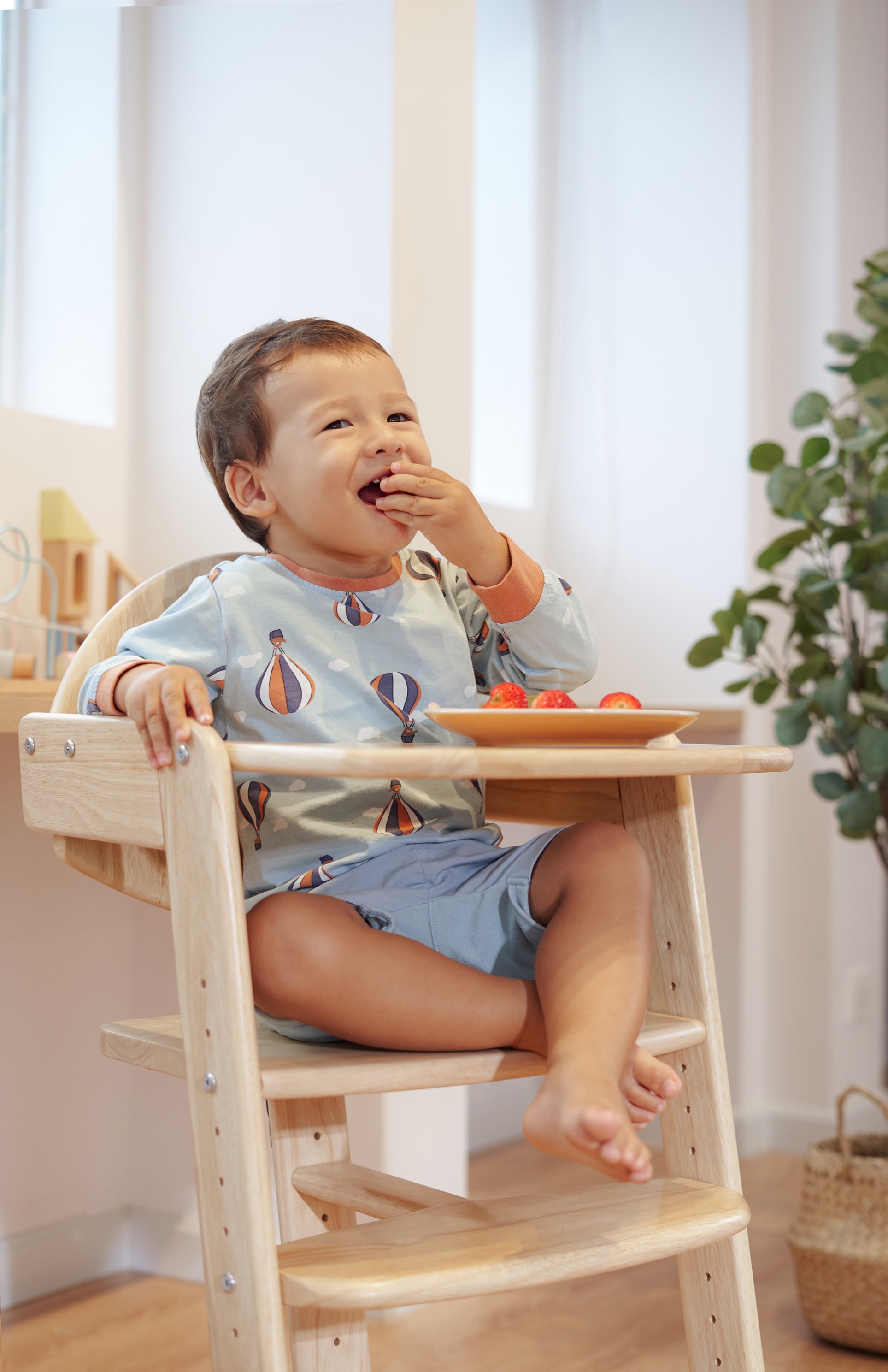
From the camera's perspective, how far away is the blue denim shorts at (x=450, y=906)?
917 mm

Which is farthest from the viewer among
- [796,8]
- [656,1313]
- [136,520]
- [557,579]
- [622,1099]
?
[796,8]

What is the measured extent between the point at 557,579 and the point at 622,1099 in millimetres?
451

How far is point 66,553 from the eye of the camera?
1452 mm

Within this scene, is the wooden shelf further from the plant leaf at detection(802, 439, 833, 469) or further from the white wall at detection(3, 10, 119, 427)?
the plant leaf at detection(802, 439, 833, 469)

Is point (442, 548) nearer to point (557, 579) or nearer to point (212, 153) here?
point (557, 579)

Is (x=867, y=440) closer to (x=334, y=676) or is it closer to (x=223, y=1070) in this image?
(x=334, y=676)

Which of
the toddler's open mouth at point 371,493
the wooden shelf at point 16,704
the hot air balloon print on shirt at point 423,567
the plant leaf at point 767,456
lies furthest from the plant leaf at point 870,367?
the wooden shelf at point 16,704

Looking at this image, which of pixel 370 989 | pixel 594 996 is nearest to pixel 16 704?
pixel 370 989

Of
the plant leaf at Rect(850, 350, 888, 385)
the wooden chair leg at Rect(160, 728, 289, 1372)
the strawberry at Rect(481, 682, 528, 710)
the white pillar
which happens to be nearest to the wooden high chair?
the wooden chair leg at Rect(160, 728, 289, 1372)

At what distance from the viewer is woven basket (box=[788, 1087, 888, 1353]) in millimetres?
1430

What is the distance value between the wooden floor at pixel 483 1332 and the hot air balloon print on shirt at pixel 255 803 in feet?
2.06

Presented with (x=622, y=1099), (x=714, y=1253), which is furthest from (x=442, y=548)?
(x=714, y=1253)

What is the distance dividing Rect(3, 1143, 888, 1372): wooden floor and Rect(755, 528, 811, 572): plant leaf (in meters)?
0.85

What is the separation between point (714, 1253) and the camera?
929mm
